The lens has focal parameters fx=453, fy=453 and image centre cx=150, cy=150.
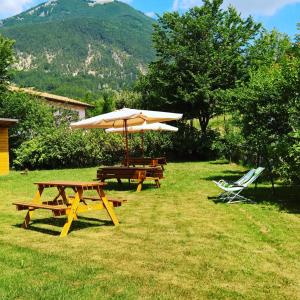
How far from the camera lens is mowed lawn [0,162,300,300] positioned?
4.62m

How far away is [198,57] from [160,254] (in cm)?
2422

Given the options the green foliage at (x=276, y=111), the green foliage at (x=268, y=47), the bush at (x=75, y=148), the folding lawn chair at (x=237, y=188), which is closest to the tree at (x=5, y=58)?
the bush at (x=75, y=148)

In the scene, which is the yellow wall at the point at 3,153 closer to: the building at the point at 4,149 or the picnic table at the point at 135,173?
the building at the point at 4,149

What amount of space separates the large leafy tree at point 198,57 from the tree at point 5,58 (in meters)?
9.76

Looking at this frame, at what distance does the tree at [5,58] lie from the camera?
1206 inches

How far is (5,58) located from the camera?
3112 cm

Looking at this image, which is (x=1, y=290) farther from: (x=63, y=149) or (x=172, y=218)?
(x=63, y=149)

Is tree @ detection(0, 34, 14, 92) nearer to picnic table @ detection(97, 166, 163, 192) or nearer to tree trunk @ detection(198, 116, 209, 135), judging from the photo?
tree trunk @ detection(198, 116, 209, 135)

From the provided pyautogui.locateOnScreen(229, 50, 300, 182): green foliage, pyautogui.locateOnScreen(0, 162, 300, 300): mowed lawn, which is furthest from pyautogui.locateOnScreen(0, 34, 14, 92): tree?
pyautogui.locateOnScreen(0, 162, 300, 300): mowed lawn

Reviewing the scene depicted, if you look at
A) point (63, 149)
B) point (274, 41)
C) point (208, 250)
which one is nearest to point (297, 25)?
point (208, 250)

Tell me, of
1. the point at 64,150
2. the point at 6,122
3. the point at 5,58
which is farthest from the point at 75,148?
the point at 5,58

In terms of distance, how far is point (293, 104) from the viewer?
429 inches

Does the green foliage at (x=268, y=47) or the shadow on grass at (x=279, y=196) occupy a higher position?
the green foliage at (x=268, y=47)

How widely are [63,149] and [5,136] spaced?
9.44 feet
